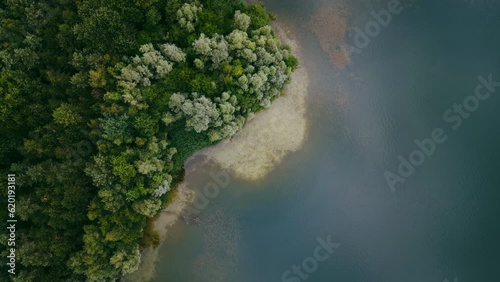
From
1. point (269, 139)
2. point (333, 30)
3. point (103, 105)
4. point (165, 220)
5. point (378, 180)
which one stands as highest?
point (103, 105)

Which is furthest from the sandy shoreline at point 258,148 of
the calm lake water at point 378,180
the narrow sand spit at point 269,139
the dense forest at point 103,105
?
the dense forest at point 103,105

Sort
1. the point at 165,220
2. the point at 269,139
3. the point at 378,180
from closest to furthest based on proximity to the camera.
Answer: the point at 165,220 < the point at 269,139 < the point at 378,180

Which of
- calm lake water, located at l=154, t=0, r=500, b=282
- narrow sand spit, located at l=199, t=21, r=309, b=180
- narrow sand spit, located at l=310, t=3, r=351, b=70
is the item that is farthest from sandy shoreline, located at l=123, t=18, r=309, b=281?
narrow sand spit, located at l=310, t=3, r=351, b=70

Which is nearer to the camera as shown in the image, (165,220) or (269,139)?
(165,220)

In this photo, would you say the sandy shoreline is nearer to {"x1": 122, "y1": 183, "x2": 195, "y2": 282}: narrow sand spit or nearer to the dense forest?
{"x1": 122, "y1": 183, "x2": 195, "y2": 282}: narrow sand spit

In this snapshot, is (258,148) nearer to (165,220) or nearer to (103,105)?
(165,220)

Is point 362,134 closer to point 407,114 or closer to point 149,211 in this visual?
point 407,114

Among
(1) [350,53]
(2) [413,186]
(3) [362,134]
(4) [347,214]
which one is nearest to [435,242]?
(2) [413,186]

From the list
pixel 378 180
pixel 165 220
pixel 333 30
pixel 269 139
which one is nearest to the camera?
pixel 165 220

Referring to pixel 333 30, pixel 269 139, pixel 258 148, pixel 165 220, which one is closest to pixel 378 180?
pixel 269 139
